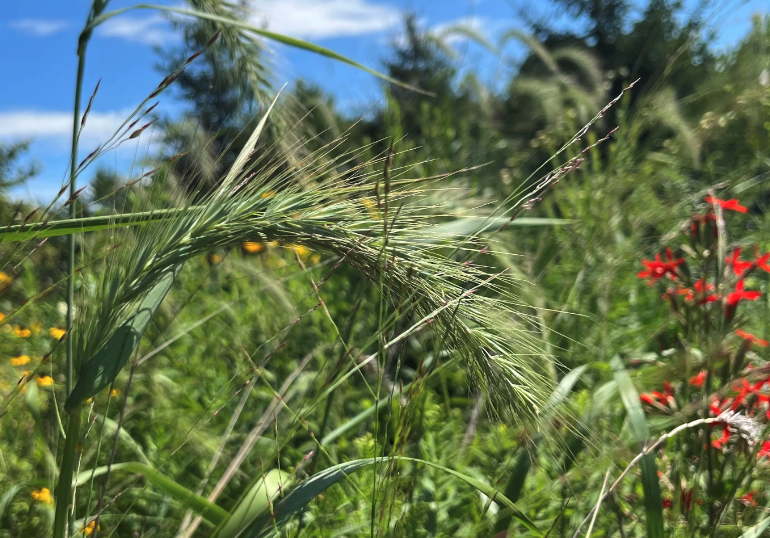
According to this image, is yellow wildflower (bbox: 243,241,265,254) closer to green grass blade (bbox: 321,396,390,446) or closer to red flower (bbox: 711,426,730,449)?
green grass blade (bbox: 321,396,390,446)

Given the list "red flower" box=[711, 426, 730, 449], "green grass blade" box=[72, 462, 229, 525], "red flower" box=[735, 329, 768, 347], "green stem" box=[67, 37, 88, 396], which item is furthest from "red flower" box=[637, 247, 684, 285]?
"green stem" box=[67, 37, 88, 396]

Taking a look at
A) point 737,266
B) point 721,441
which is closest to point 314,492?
point 721,441

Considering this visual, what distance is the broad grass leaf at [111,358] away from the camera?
74 centimetres

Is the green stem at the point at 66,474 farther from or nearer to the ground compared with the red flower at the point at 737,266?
farther from the ground

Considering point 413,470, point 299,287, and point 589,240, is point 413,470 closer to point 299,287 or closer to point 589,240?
point 589,240

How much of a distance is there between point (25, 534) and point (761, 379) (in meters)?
1.67

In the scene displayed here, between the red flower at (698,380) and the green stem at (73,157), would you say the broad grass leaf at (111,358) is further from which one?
the red flower at (698,380)

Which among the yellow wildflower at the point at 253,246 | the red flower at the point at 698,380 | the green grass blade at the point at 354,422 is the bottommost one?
the red flower at the point at 698,380

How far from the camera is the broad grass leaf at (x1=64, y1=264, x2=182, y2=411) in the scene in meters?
0.74

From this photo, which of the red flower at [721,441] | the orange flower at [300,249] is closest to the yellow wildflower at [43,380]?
the orange flower at [300,249]

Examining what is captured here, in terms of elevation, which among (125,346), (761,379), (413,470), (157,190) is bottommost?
(761,379)

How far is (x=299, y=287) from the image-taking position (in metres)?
2.38

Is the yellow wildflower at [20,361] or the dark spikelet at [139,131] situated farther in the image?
the yellow wildflower at [20,361]

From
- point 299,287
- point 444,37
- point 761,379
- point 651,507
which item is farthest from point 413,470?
point 444,37
